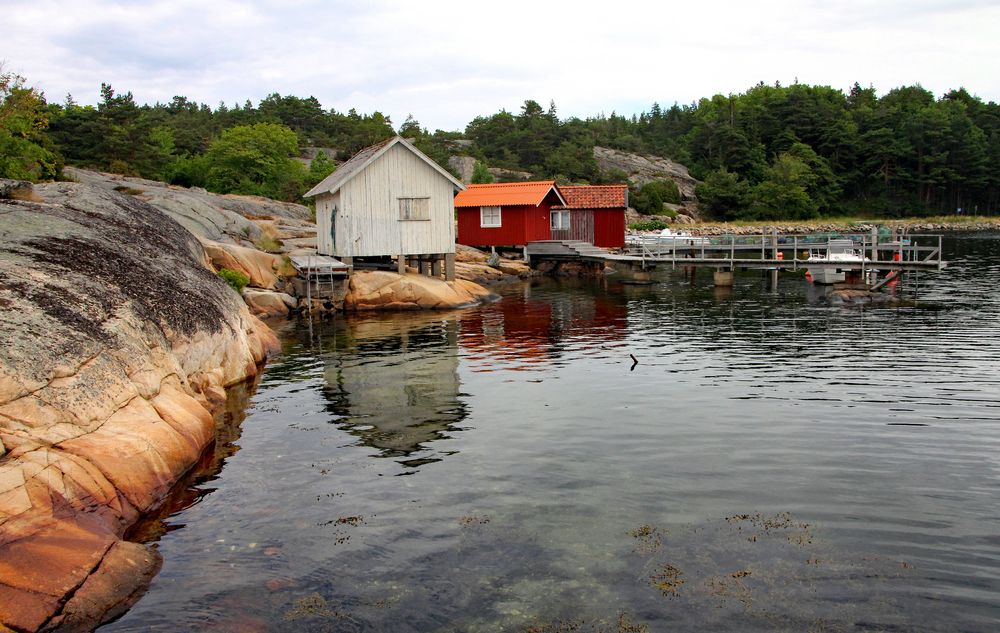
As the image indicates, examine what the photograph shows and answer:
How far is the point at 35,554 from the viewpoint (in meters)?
7.93

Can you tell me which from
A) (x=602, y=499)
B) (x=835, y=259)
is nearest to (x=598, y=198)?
(x=835, y=259)

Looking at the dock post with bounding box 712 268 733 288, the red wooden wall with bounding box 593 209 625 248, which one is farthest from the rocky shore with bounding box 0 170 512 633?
the red wooden wall with bounding box 593 209 625 248

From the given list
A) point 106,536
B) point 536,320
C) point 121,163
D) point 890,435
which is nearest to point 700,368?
point 890,435

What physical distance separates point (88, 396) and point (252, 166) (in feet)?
163

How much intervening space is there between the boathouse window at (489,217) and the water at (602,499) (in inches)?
1102

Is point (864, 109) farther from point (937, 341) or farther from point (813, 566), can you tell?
point (813, 566)

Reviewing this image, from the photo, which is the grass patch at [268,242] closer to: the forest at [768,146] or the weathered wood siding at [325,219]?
the weathered wood siding at [325,219]

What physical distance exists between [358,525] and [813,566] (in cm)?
575

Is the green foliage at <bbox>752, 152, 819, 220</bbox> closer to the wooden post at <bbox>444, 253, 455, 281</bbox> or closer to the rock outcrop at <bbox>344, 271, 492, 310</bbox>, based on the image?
the wooden post at <bbox>444, 253, 455, 281</bbox>

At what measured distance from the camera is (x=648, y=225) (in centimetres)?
7662

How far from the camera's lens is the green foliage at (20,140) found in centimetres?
2588

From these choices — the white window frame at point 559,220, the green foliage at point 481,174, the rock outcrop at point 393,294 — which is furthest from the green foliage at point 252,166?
the rock outcrop at point 393,294

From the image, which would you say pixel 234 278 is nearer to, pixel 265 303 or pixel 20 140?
pixel 265 303

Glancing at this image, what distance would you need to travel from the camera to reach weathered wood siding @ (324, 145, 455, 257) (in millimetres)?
32906
